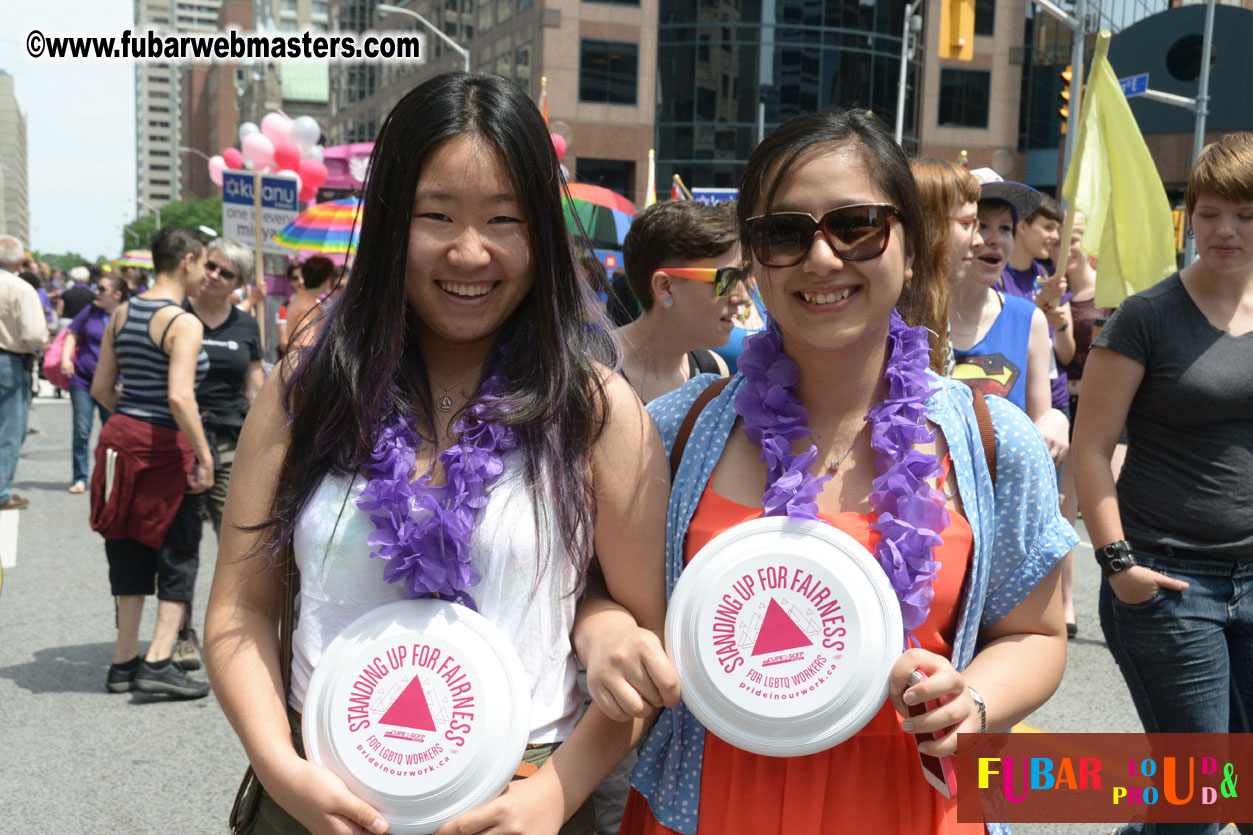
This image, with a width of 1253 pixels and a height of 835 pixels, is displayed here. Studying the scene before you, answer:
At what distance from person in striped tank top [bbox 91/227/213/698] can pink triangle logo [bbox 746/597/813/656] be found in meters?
4.28

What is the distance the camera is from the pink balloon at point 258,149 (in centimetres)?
1451

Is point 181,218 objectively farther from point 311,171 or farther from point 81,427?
point 81,427

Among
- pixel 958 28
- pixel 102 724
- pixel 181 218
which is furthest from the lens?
pixel 181 218

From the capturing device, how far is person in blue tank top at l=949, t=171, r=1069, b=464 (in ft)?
12.9

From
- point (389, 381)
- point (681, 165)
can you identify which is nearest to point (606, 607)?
point (389, 381)

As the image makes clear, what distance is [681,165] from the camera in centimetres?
4312

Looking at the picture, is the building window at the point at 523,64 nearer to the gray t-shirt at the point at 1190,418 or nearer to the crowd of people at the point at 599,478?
the gray t-shirt at the point at 1190,418

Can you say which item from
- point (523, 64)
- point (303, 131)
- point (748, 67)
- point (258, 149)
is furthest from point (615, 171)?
point (258, 149)

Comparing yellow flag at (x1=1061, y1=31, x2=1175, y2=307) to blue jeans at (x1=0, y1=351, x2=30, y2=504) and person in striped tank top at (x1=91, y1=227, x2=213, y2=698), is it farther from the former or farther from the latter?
blue jeans at (x1=0, y1=351, x2=30, y2=504)

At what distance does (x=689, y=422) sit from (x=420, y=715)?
71cm

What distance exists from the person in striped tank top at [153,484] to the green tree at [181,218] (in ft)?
203

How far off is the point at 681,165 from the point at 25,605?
125ft

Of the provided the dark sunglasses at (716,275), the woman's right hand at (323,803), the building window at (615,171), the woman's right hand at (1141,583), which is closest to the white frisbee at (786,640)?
the woman's right hand at (323,803)

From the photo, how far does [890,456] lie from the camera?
1.89 meters
